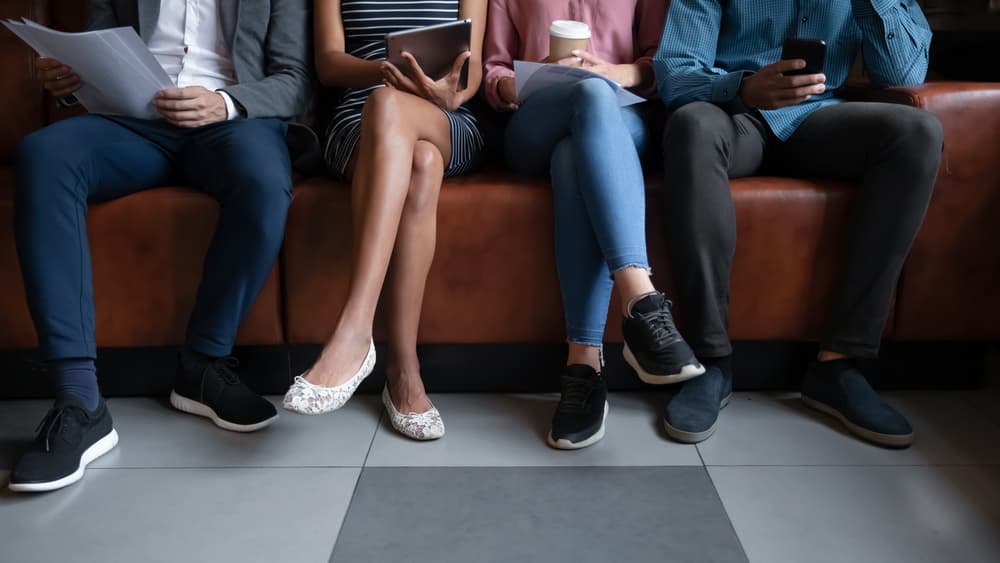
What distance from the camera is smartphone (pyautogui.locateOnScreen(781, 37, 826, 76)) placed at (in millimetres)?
1568

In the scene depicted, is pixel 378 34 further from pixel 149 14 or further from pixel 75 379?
pixel 75 379

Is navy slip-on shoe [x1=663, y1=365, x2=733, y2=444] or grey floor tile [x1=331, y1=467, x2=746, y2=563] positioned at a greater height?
navy slip-on shoe [x1=663, y1=365, x2=733, y2=444]

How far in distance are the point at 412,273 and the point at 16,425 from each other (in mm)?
834

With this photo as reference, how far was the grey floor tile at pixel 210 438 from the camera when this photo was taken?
1.53 meters

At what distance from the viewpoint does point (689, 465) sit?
1.49 m

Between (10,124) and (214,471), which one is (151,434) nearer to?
(214,471)

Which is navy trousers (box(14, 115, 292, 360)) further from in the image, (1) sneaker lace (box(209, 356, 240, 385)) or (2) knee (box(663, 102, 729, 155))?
(2) knee (box(663, 102, 729, 155))

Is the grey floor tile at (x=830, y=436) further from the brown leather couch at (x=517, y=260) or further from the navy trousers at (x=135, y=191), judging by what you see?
the navy trousers at (x=135, y=191)

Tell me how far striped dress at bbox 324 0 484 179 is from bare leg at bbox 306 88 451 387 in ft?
0.75

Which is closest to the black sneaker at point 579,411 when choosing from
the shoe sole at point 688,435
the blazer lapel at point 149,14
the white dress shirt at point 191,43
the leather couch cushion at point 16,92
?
the shoe sole at point 688,435

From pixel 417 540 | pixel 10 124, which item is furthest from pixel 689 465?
pixel 10 124

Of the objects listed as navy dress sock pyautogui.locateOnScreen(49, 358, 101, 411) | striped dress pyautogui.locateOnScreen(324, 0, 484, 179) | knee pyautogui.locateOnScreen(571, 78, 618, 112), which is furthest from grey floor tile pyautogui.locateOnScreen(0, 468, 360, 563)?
knee pyautogui.locateOnScreen(571, 78, 618, 112)

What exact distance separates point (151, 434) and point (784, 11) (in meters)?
1.53

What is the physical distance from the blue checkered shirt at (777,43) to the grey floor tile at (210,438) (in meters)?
0.95
